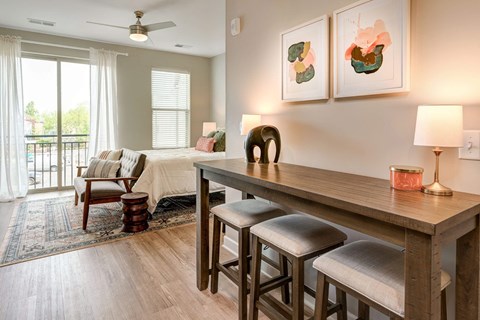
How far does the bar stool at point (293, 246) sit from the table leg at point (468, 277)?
49 cm

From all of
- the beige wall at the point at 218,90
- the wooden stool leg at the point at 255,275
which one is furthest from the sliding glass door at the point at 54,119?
the wooden stool leg at the point at 255,275

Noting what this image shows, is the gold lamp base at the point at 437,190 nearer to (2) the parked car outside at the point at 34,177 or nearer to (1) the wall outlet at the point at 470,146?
(1) the wall outlet at the point at 470,146

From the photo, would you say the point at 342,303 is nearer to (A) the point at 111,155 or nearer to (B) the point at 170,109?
(A) the point at 111,155

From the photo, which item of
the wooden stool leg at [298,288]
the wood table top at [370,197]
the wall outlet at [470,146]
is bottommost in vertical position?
the wooden stool leg at [298,288]

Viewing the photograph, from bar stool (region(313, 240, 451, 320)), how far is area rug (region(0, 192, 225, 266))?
8.09 ft

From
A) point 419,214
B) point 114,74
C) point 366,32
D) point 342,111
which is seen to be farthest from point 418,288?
point 114,74

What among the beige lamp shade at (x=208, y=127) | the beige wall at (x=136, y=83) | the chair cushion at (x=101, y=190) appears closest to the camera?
the chair cushion at (x=101, y=190)

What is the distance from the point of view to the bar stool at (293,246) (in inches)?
53.6

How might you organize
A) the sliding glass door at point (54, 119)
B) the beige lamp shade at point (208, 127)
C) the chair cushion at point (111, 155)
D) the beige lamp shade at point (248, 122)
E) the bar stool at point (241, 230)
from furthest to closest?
the beige lamp shade at point (208, 127) < the sliding glass door at point (54, 119) < the chair cushion at point (111, 155) < the beige lamp shade at point (248, 122) < the bar stool at point (241, 230)

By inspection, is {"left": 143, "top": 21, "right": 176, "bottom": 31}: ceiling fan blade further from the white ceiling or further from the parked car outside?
the parked car outside

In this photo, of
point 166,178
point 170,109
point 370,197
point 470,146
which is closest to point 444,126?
point 470,146

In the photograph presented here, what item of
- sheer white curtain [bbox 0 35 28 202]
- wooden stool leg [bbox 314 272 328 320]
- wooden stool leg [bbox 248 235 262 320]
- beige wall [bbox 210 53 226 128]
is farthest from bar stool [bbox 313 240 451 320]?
beige wall [bbox 210 53 226 128]

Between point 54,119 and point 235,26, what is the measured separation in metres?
4.16

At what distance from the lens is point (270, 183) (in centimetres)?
143
